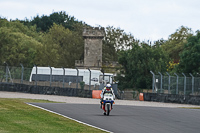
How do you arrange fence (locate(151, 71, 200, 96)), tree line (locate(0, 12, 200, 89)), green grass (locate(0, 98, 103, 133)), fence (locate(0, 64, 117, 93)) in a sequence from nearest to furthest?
green grass (locate(0, 98, 103, 133)) < fence (locate(151, 71, 200, 96)) < fence (locate(0, 64, 117, 93)) < tree line (locate(0, 12, 200, 89))

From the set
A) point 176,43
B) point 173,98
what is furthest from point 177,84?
point 176,43

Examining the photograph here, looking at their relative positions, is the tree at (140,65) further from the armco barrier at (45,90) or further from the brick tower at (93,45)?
the brick tower at (93,45)

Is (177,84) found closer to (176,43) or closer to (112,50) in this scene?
(176,43)

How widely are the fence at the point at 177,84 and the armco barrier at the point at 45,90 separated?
609cm

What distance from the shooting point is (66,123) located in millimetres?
17641

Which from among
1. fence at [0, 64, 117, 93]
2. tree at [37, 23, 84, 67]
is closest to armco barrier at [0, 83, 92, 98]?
fence at [0, 64, 117, 93]

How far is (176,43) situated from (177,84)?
188ft

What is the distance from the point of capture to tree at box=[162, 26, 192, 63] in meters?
93.3

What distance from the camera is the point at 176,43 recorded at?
97500 mm

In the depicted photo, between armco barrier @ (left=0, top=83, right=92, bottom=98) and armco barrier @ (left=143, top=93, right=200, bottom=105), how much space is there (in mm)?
5298

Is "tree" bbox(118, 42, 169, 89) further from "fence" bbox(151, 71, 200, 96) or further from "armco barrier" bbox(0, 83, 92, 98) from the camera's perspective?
"fence" bbox(151, 71, 200, 96)

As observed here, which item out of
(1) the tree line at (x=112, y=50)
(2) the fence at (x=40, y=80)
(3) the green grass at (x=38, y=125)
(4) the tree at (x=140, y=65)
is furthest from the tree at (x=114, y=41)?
(3) the green grass at (x=38, y=125)

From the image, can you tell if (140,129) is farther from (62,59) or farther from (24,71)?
(62,59)

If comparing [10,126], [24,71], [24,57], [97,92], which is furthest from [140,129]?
[24,57]
